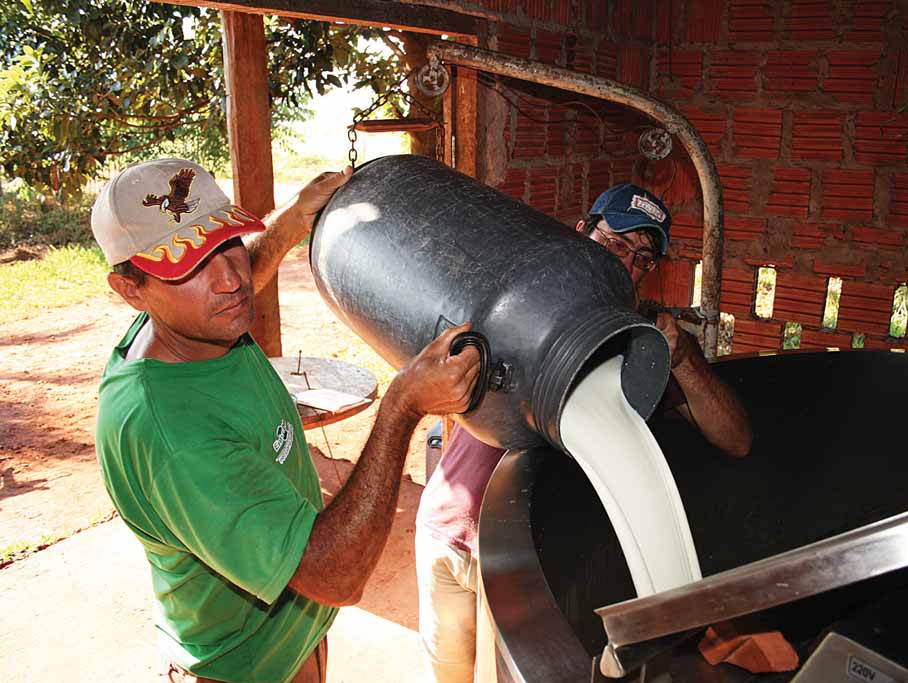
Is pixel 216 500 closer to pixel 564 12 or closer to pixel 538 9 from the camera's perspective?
pixel 538 9

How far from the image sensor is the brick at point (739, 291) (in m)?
4.26

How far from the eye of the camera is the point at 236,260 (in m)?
1.46

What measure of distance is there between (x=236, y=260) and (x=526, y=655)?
0.91 meters

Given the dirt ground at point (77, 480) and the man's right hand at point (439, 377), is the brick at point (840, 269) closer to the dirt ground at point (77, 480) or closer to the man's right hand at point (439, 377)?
the dirt ground at point (77, 480)

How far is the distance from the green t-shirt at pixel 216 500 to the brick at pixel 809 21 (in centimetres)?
346

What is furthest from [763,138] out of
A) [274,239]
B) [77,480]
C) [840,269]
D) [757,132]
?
[77,480]

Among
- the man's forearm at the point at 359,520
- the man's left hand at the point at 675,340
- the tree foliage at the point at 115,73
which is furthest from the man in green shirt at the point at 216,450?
the tree foliage at the point at 115,73

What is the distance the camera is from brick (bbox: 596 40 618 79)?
3.80m

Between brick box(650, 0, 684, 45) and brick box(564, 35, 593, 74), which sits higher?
brick box(650, 0, 684, 45)

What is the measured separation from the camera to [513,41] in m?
3.13

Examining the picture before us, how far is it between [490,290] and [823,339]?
11.4ft

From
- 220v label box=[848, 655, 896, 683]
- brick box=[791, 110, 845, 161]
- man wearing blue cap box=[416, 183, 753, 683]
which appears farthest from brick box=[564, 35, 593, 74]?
220v label box=[848, 655, 896, 683]

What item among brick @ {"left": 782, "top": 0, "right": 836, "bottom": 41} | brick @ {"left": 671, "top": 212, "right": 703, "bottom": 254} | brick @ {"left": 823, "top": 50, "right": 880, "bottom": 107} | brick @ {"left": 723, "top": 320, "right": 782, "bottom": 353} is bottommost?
brick @ {"left": 723, "top": 320, "right": 782, "bottom": 353}

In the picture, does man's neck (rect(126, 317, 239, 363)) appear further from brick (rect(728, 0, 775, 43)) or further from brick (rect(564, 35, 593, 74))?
brick (rect(728, 0, 775, 43))
